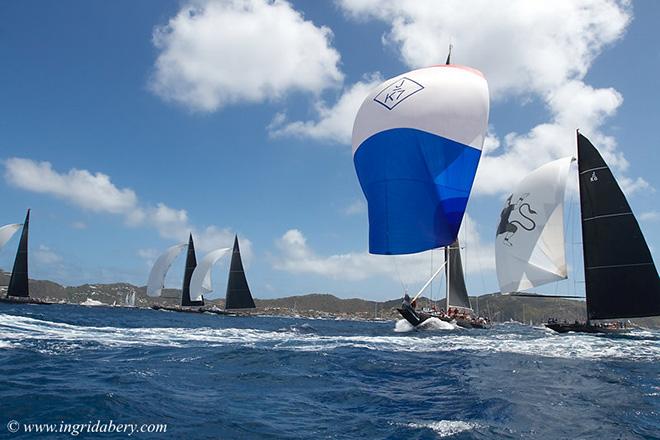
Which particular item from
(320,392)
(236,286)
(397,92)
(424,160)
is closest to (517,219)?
(424,160)

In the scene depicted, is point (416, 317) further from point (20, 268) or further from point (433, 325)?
point (20, 268)

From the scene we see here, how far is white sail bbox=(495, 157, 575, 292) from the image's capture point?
3316 centimetres

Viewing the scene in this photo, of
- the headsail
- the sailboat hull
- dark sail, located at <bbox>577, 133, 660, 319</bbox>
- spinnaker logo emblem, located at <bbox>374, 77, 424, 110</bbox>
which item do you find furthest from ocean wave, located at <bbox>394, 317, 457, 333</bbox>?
spinnaker logo emblem, located at <bbox>374, 77, 424, 110</bbox>

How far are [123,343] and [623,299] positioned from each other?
28.8 meters

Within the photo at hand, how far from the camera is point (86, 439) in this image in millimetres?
6184

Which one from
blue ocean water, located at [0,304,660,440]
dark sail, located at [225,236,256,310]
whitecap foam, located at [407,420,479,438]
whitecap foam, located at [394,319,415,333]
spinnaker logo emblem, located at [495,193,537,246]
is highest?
spinnaker logo emblem, located at [495,193,537,246]

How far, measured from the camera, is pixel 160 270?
297 ft

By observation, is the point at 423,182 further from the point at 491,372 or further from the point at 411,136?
the point at 491,372

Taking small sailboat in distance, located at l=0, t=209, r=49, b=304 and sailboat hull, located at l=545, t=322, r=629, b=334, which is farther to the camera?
small sailboat in distance, located at l=0, t=209, r=49, b=304

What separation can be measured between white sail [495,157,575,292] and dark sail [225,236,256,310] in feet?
160

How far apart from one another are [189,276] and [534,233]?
202ft

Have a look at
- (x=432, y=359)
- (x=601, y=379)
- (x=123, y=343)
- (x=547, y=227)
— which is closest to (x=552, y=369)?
(x=601, y=379)

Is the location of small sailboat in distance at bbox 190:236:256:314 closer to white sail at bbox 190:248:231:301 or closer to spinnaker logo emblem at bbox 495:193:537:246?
white sail at bbox 190:248:231:301

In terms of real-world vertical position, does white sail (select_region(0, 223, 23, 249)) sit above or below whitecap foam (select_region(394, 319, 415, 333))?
above
